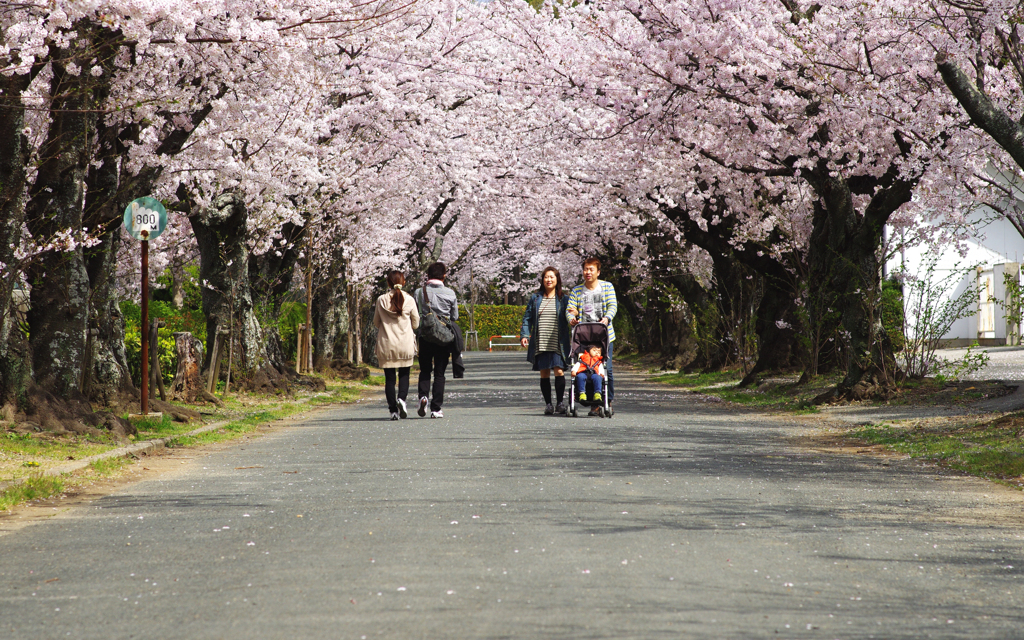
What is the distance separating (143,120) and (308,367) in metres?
13.7

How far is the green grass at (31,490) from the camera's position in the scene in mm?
7828

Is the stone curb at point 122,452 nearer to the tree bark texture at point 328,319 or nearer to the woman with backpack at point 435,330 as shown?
the woman with backpack at point 435,330

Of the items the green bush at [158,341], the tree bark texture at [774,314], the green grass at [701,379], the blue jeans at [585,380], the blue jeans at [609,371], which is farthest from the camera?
the green grass at [701,379]

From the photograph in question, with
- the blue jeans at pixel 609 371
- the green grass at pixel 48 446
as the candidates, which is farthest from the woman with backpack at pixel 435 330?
the green grass at pixel 48 446

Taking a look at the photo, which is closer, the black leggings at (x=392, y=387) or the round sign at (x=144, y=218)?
the round sign at (x=144, y=218)

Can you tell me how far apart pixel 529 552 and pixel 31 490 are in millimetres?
4376

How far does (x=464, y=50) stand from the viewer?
87.9 feet

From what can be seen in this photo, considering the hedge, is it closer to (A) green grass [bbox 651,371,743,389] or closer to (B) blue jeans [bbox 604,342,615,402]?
(A) green grass [bbox 651,371,743,389]

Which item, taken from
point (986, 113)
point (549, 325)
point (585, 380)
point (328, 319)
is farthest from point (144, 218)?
point (328, 319)

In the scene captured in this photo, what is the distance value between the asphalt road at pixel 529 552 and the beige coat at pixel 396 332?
14.8 ft

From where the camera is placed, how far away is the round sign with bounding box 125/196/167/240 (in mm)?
13023

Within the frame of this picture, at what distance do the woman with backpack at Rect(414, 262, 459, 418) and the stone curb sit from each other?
9.50 feet

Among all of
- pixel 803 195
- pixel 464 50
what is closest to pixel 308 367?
pixel 464 50

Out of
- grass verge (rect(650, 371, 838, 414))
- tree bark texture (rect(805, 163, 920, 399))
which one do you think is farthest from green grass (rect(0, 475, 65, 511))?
tree bark texture (rect(805, 163, 920, 399))
